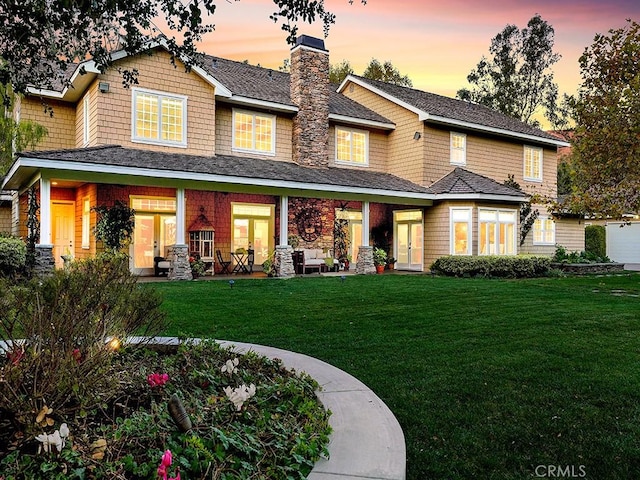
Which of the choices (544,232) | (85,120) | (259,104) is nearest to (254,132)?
(259,104)

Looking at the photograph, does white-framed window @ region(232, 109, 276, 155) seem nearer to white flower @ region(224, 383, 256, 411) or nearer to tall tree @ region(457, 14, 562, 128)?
white flower @ region(224, 383, 256, 411)

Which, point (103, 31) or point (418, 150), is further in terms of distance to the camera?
point (418, 150)

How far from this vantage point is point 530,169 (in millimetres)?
23297

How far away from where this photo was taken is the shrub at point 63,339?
234cm

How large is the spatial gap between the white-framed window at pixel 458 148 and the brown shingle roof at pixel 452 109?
755mm

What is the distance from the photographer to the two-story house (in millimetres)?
14062

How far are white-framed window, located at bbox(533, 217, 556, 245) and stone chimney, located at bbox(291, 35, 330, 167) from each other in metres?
11.5

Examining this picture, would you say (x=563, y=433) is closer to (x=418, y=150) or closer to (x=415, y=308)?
(x=415, y=308)

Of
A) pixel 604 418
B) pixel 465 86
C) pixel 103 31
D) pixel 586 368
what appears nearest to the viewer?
pixel 604 418

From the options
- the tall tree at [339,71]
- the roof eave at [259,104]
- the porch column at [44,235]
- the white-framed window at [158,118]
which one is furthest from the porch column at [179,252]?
the tall tree at [339,71]

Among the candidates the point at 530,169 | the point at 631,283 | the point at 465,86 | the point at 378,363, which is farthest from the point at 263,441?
the point at 465,86

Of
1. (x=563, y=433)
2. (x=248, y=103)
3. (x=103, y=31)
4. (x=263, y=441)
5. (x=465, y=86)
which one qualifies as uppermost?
(x=465, y=86)

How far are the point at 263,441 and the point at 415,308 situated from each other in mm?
6587

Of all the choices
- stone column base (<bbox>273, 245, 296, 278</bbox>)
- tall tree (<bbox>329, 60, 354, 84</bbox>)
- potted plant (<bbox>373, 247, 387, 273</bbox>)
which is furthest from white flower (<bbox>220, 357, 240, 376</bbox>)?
tall tree (<bbox>329, 60, 354, 84</bbox>)
